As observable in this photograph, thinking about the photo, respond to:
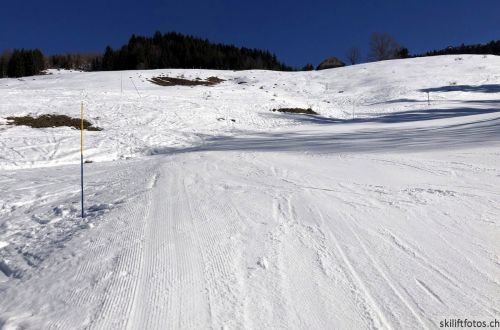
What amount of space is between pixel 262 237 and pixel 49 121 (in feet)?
49.9

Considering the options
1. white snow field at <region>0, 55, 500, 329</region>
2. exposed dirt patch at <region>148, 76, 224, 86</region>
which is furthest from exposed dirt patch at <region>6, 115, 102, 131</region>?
exposed dirt patch at <region>148, 76, 224, 86</region>

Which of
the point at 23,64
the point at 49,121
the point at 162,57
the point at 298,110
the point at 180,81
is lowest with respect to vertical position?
the point at 49,121

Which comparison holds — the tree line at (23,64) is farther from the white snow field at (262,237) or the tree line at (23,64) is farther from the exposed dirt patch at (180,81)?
the white snow field at (262,237)

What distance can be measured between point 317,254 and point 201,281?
1.26 meters

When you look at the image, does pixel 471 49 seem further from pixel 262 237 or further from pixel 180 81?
pixel 262 237

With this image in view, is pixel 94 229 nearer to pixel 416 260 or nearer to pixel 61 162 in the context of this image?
pixel 416 260

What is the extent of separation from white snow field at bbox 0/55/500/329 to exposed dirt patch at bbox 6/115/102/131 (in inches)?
162

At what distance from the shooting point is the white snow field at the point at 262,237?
9.55ft

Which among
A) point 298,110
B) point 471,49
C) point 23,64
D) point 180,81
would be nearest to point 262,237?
point 298,110

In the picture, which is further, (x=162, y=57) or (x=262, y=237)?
(x=162, y=57)

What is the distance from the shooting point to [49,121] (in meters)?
16.0

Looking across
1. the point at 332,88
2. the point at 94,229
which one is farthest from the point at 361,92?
the point at 94,229

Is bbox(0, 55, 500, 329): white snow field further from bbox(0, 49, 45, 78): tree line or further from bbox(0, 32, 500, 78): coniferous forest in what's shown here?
bbox(0, 32, 500, 78): coniferous forest

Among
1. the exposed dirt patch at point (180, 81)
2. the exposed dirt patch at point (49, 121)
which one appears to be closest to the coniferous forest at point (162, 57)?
the exposed dirt patch at point (180, 81)
